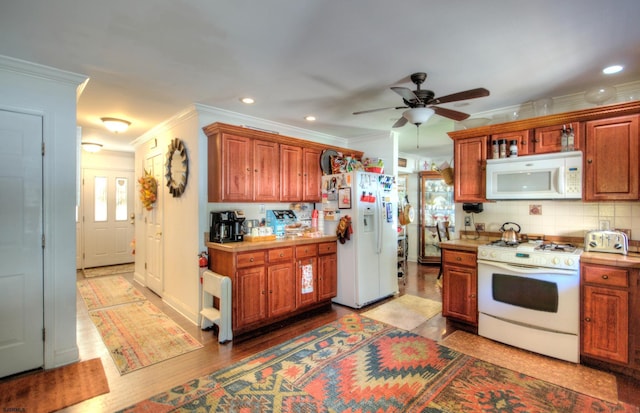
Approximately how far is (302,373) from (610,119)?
3.53 m

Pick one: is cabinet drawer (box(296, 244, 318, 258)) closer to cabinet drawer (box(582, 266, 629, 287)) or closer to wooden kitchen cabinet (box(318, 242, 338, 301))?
wooden kitchen cabinet (box(318, 242, 338, 301))

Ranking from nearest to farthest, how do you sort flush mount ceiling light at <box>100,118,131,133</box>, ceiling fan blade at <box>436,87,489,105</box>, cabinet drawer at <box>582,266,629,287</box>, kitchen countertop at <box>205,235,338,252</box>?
ceiling fan blade at <box>436,87,489,105</box>, cabinet drawer at <box>582,266,629,287</box>, kitchen countertop at <box>205,235,338,252</box>, flush mount ceiling light at <box>100,118,131,133</box>

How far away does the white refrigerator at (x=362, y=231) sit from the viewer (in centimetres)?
414

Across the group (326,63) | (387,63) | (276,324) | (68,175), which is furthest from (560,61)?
(68,175)

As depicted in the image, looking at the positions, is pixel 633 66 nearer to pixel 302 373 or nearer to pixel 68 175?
pixel 302 373

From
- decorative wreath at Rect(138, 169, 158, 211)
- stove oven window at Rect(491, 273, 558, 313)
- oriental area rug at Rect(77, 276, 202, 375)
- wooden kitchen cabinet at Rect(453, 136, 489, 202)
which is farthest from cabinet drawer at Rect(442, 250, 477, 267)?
decorative wreath at Rect(138, 169, 158, 211)

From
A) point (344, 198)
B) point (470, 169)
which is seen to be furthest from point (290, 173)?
point (470, 169)

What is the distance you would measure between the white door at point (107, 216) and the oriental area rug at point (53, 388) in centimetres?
478

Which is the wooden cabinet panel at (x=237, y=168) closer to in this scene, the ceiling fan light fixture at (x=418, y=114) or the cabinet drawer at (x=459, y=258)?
the ceiling fan light fixture at (x=418, y=114)

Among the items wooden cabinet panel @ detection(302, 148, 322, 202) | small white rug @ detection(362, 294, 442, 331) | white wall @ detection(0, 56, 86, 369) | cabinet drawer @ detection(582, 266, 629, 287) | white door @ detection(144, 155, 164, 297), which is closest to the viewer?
cabinet drawer @ detection(582, 266, 629, 287)

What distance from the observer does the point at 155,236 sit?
4758 mm

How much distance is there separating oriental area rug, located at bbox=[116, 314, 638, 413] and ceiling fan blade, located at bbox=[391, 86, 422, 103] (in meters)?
2.28

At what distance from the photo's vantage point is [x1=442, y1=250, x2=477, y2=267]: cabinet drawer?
3.32m

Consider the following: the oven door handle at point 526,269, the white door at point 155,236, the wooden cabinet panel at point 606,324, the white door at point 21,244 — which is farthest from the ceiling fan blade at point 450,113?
the white door at point 155,236
